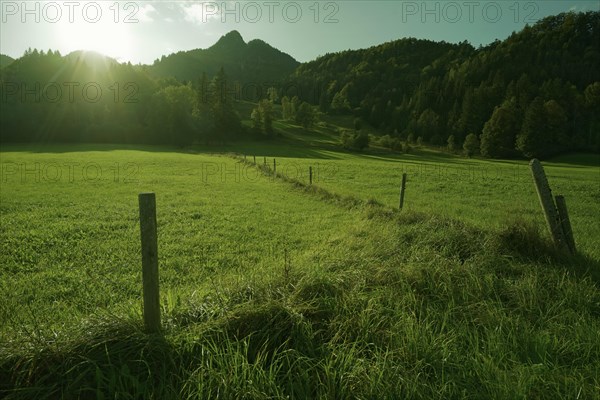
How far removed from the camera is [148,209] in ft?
11.2

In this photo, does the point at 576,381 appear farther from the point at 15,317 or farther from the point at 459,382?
the point at 15,317

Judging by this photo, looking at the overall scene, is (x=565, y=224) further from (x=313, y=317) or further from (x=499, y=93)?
(x=499, y=93)

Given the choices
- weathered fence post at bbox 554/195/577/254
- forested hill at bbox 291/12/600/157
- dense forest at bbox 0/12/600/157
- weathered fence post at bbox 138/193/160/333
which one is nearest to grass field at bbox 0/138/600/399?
weathered fence post at bbox 138/193/160/333

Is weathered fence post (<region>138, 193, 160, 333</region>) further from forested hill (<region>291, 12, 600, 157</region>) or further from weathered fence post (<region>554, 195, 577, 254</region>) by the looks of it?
forested hill (<region>291, 12, 600, 157</region>)

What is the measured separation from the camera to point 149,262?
345cm

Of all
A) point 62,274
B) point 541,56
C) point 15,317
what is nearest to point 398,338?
point 15,317

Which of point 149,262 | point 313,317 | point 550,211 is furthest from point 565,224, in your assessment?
point 149,262

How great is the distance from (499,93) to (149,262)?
420ft

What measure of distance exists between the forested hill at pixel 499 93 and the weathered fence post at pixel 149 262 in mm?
89128

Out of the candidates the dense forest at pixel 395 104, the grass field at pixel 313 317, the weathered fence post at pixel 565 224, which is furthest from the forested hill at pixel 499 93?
the grass field at pixel 313 317

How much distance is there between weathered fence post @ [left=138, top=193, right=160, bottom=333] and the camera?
338 centimetres

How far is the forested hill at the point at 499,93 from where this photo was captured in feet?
A: 259

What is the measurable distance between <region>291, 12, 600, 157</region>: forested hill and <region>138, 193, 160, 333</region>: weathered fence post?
Result: 292ft

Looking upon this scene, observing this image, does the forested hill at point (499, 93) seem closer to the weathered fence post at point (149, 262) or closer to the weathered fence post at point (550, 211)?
the weathered fence post at point (550, 211)
